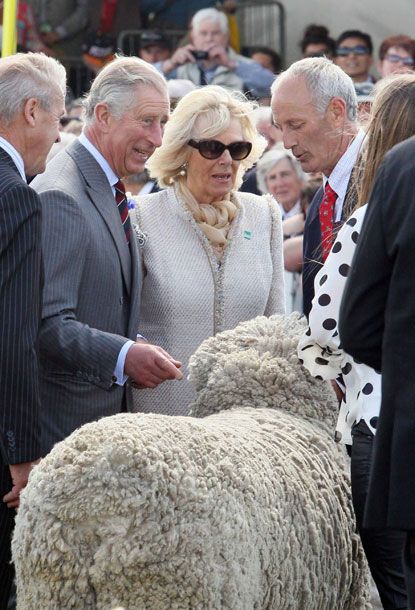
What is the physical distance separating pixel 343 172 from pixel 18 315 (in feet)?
4.61

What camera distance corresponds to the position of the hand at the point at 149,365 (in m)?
3.42

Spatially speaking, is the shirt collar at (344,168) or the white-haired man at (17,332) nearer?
the white-haired man at (17,332)

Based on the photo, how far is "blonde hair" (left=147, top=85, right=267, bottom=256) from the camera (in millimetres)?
4340

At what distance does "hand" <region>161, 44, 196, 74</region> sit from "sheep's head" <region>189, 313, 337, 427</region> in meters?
5.96

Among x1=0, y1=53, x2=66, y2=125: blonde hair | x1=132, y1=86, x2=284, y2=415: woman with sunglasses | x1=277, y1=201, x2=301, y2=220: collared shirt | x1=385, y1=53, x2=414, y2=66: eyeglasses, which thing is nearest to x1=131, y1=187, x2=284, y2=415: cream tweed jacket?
x1=132, y1=86, x2=284, y2=415: woman with sunglasses

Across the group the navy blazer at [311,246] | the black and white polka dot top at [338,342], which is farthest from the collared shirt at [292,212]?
the black and white polka dot top at [338,342]

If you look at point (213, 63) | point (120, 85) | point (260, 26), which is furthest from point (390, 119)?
point (260, 26)

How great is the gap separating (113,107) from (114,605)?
1923 millimetres

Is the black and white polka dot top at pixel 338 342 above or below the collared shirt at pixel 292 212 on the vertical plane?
above

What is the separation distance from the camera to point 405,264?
2359 mm

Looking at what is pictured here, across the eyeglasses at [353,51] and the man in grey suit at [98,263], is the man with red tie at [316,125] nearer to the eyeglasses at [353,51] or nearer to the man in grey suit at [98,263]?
the man in grey suit at [98,263]

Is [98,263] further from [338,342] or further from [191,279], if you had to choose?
[338,342]

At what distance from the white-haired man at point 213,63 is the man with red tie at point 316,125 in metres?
4.85

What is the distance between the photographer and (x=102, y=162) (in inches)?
155
